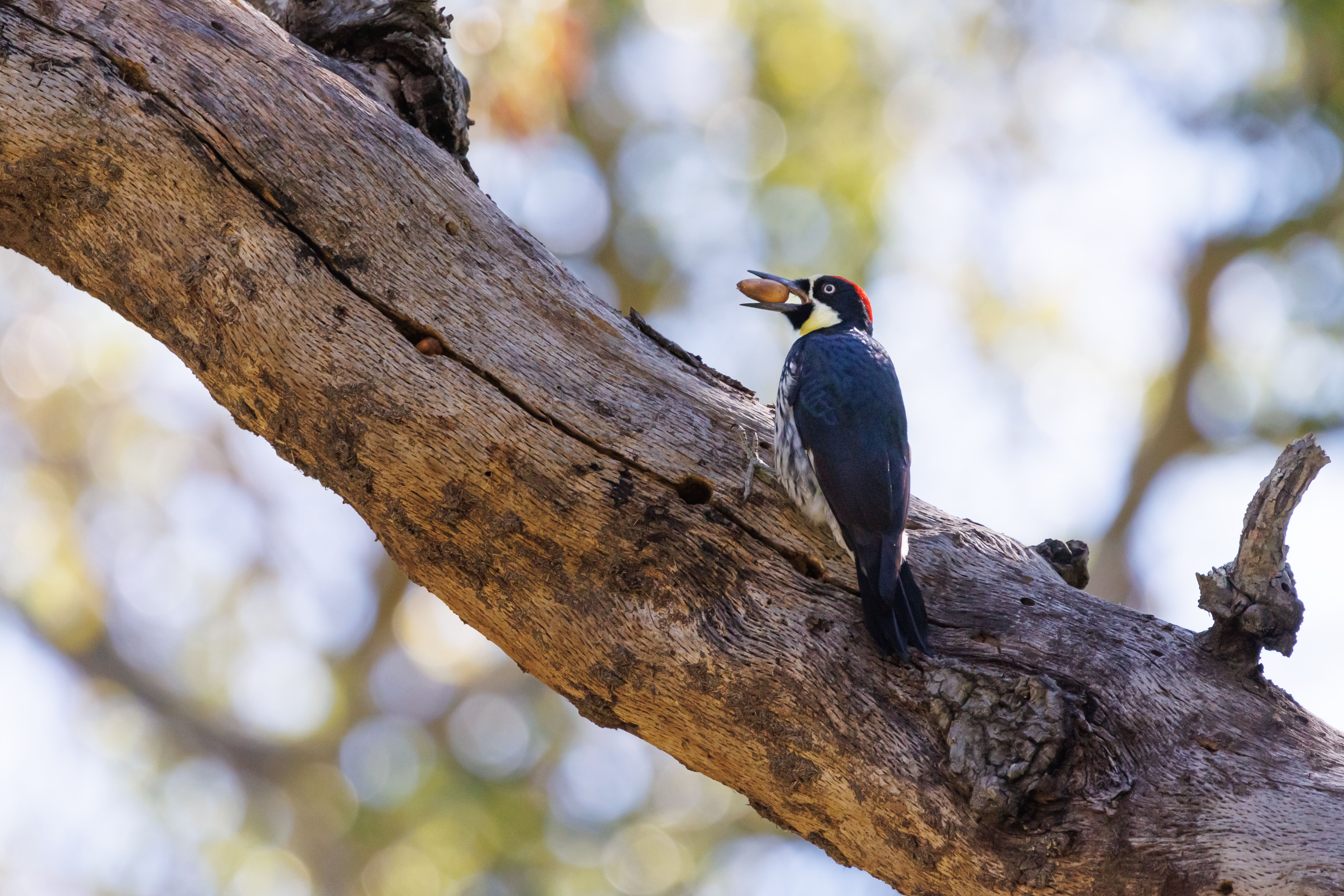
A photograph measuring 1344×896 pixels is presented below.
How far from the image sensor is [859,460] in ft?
10.4

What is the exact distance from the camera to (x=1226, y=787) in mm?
2363

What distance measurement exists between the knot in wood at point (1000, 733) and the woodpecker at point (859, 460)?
148 mm

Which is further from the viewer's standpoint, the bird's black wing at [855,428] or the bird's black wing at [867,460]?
the bird's black wing at [855,428]

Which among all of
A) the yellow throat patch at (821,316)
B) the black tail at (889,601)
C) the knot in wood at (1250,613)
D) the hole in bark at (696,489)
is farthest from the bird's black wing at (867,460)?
the knot in wood at (1250,613)

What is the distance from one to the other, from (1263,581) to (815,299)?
236cm

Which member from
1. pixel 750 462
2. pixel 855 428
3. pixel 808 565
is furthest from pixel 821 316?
pixel 808 565

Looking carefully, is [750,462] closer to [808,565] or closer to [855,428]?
[808,565]

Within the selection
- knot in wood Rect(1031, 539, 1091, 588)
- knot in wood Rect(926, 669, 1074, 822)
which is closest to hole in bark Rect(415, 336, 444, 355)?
knot in wood Rect(926, 669, 1074, 822)

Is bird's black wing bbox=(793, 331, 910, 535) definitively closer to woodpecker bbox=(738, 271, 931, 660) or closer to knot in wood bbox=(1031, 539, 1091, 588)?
woodpecker bbox=(738, 271, 931, 660)

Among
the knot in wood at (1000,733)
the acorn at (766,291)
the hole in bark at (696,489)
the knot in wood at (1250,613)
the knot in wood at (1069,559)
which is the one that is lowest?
the knot in wood at (1000,733)

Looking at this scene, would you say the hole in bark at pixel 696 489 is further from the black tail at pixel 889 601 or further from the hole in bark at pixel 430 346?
the hole in bark at pixel 430 346

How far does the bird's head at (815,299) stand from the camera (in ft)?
14.6

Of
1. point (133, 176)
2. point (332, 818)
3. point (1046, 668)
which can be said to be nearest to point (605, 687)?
point (1046, 668)

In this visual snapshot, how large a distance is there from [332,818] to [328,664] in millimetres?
1018
